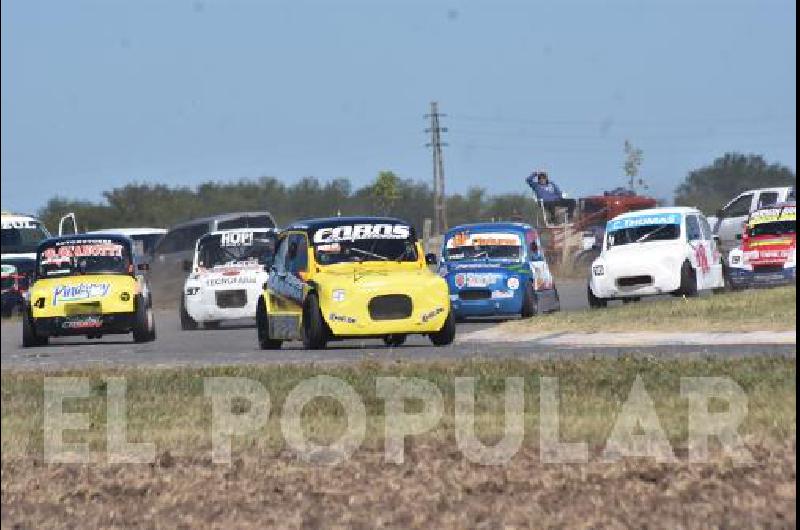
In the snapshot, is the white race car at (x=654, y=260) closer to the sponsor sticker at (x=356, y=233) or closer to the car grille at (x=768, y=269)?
the car grille at (x=768, y=269)

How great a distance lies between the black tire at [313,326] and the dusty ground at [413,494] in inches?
388

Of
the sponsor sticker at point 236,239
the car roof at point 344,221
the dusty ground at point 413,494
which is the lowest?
the dusty ground at point 413,494

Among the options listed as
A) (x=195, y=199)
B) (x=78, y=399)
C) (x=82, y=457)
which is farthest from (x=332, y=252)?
(x=195, y=199)

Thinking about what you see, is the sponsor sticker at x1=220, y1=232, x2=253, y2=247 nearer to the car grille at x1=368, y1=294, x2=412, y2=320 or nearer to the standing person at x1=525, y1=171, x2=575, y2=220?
the car grille at x1=368, y1=294, x2=412, y2=320

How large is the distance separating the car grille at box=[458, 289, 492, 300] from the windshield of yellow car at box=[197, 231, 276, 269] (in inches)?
146

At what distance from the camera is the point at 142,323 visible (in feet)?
86.6

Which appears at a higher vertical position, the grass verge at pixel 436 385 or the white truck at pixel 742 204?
the white truck at pixel 742 204

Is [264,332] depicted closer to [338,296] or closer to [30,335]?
[338,296]

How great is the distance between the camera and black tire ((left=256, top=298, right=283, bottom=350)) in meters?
23.8

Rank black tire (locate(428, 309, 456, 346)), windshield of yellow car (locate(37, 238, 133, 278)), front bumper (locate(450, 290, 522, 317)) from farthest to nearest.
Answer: front bumper (locate(450, 290, 522, 317)) < windshield of yellow car (locate(37, 238, 133, 278)) < black tire (locate(428, 309, 456, 346))

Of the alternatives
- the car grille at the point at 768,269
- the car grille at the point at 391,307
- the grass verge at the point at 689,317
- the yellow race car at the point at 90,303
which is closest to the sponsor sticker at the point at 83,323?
the yellow race car at the point at 90,303

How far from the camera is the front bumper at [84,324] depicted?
26047 millimetres

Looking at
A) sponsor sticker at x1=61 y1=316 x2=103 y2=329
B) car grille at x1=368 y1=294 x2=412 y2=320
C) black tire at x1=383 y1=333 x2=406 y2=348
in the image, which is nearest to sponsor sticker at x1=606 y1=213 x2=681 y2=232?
black tire at x1=383 y1=333 x2=406 y2=348

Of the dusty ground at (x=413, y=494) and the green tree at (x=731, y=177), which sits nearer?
the dusty ground at (x=413, y=494)
